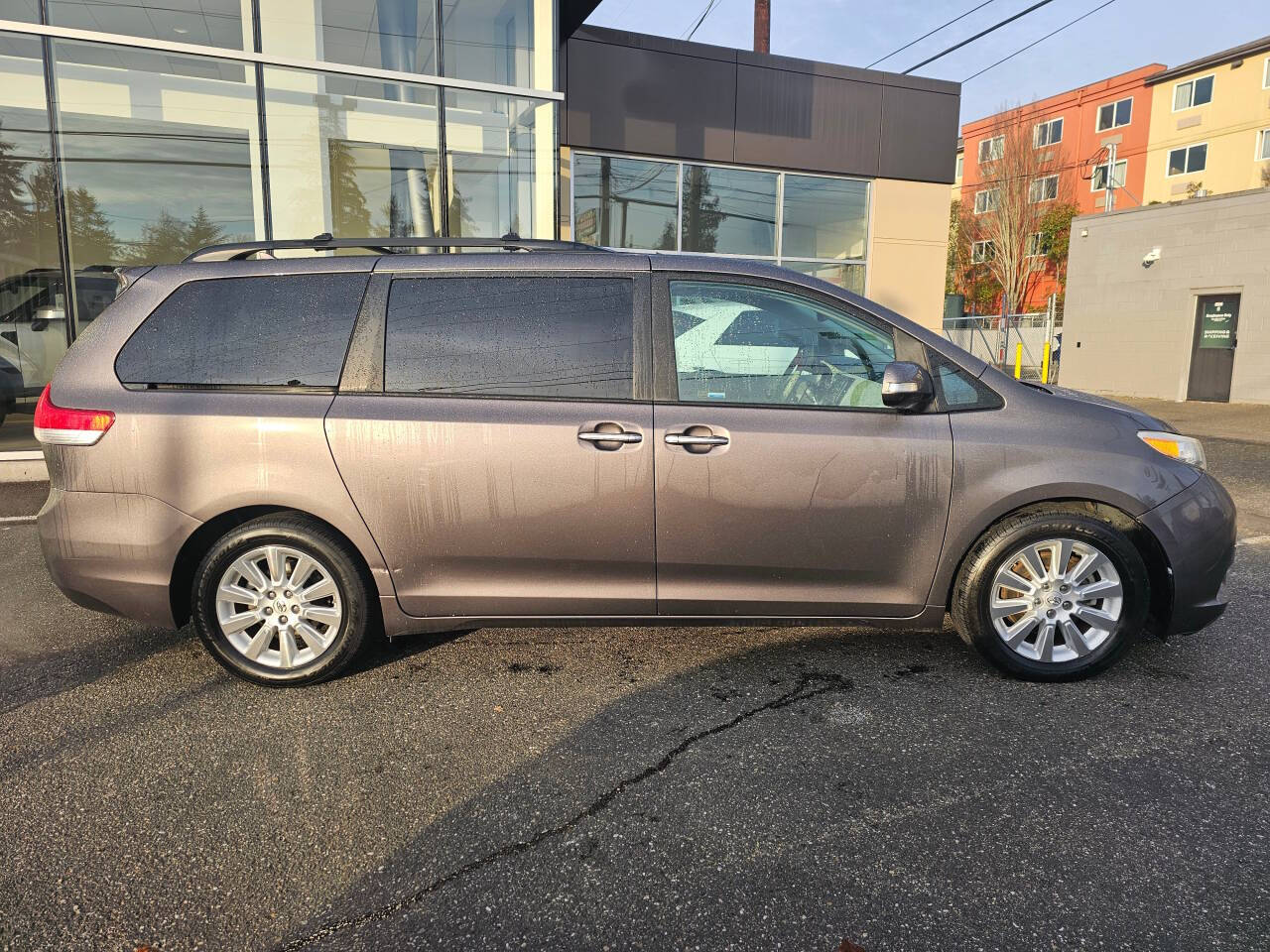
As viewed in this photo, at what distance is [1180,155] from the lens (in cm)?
3544

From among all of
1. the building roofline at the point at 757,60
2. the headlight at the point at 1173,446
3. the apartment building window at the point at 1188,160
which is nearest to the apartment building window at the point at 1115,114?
the apartment building window at the point at 1188,160

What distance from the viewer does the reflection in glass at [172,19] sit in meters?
8.73

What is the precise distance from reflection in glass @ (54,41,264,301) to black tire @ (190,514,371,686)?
750 centimetres

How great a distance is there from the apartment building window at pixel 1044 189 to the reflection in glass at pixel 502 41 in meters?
29.6

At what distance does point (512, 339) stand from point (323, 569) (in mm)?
1215

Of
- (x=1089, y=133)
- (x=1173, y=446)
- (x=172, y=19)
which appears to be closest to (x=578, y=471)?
(x=1173, y=446)

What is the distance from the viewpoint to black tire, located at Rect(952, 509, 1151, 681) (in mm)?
3332

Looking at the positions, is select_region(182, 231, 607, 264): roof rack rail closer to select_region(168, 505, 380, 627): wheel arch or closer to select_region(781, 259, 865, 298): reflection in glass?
select_region(168, 505, 380, 627): wheel arch

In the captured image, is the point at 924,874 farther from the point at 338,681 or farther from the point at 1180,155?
the point at 1180,155

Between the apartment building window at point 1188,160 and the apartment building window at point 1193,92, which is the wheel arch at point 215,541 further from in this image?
the apartment building window at point 1193,92

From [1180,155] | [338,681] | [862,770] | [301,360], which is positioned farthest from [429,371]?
[1180,155]

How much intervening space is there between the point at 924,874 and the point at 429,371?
8.18 ft

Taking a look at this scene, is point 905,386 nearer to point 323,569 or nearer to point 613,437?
point 613,437

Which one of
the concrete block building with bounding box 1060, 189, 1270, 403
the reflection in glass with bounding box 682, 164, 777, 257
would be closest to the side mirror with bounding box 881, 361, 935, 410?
the reflection in glass with bounding box 682, 164, 777, 257
